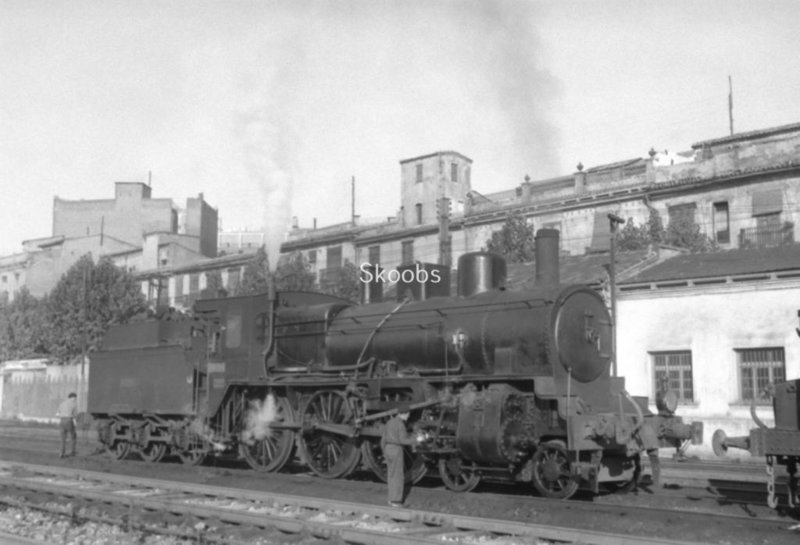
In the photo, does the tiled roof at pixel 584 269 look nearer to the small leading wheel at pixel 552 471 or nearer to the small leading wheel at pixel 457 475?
the small leading wheel at pixel 457 475

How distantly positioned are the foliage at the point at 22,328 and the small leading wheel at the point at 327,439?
35.0 m

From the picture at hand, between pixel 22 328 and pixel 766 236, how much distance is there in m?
40.3

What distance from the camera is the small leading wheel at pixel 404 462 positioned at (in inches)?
503

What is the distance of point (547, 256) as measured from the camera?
1327 cm

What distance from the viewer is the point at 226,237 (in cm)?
8456

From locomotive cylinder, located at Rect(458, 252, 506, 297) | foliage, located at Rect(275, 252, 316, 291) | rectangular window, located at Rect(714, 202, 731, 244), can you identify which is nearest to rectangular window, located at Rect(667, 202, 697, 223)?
rectangular window, located at Rect(714, 202, 731, 244)

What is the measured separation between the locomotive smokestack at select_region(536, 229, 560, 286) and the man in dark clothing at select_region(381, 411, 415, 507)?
3350mm

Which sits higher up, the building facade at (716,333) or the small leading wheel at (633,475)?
the building facade at (716,333)

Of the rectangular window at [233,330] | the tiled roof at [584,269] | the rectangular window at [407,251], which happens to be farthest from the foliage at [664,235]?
the rectangular window at [233,330]

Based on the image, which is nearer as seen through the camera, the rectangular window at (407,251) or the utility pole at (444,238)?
the utility pole at (444,238)

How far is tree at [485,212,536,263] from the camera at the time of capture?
37531 mm

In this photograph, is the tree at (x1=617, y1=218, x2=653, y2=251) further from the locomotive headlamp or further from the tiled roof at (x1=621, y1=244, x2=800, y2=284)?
the locomotive headlamp

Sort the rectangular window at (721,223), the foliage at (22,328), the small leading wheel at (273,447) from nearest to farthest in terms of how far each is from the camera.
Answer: the small leading wheel at (273,447) → the rectangular window at (721,223) → the foliage at (22,328)

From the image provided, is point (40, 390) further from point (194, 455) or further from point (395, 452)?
point (395, 452)
